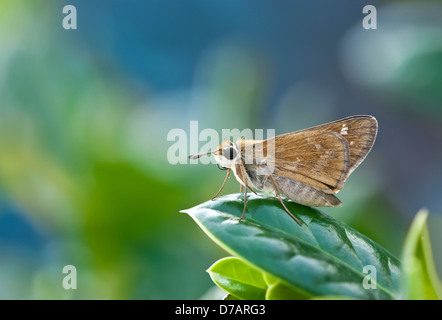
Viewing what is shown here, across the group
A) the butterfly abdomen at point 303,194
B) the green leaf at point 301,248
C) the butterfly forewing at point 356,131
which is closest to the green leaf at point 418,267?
the green leaf at point 301,248

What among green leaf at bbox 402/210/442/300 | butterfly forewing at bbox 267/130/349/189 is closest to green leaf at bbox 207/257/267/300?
green leaf at bbox 402/210/442/300

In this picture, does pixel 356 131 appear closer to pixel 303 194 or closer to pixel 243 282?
pixel 303 194

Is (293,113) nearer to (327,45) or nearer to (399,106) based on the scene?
(399,106)

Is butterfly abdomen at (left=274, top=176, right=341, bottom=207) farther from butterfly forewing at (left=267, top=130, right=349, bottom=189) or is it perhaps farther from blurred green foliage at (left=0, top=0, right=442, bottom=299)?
blurred green foliage at (left=0, top=0, right=442, bottom=299)

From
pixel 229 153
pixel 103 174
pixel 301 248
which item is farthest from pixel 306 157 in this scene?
pixel 103 174

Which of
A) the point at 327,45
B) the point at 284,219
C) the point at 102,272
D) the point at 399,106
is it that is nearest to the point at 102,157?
the point at 102,272

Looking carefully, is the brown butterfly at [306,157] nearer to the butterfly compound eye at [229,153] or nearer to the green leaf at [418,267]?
the butterfly compound eye at [229,153]
